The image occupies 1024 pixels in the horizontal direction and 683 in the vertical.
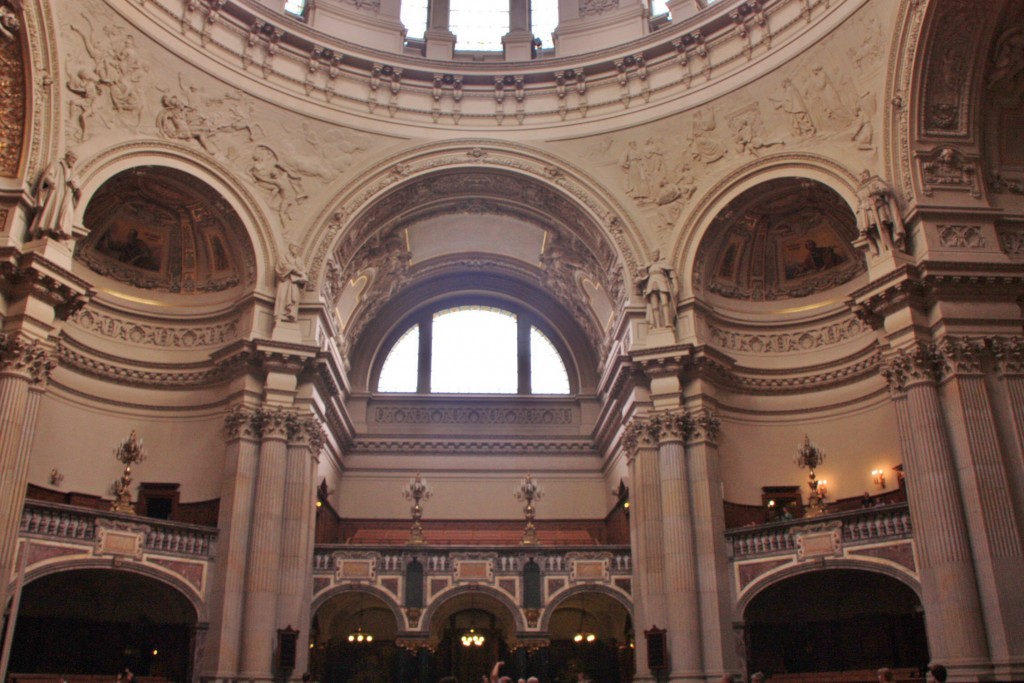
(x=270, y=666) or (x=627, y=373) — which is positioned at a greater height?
(x=627, y=373)

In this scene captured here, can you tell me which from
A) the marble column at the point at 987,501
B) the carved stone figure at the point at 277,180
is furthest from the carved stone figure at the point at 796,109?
the carved stone figure at the point at 277,180

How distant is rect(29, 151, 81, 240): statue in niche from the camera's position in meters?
17.3

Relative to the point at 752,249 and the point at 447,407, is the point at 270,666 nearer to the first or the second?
the point at 447,407

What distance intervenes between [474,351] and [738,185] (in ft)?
41.2

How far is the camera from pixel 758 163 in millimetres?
22094

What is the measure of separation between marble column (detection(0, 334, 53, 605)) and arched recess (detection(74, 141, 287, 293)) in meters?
3.93

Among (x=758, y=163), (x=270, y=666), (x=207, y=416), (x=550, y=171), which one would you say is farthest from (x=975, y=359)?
(x=207, y=416)

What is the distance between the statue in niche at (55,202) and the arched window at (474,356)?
1437 cm

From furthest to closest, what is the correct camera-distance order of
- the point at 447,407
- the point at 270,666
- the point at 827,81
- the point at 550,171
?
the point at 447,407
the point at 550,171
the point at 827,81
the point at 270,666

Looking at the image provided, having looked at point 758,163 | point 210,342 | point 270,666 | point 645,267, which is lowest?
point 270,666

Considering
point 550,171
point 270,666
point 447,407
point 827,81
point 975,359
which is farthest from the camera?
point 447,407

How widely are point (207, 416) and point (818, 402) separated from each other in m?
15.7

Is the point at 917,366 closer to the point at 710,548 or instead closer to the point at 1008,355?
the point at 1008,355

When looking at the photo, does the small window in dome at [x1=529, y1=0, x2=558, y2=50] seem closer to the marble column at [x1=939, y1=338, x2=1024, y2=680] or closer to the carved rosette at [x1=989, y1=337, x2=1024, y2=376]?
the marble column at [x1=939, y1=338, x2=1024, y2=680]
